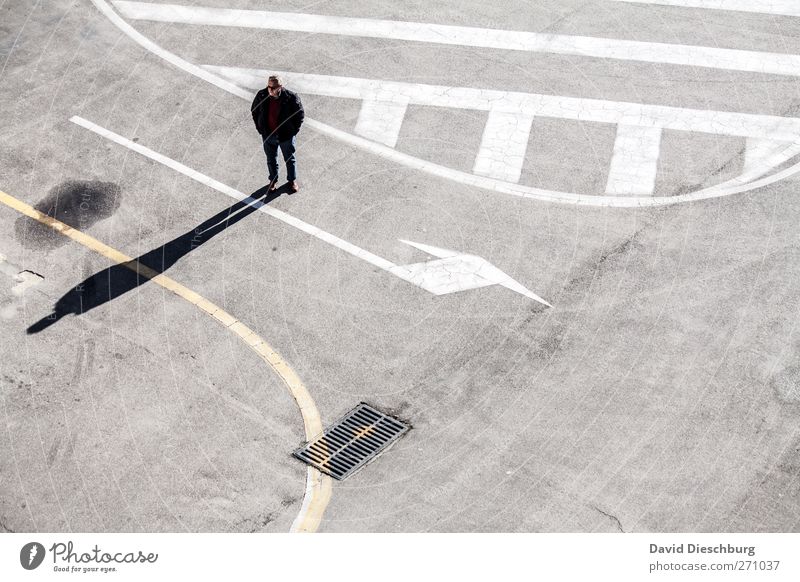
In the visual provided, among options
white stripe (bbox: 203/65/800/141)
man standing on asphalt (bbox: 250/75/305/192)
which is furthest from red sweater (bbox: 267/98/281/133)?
white stripe (bbox: 203/65/800/141)

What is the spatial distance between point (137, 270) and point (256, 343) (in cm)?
208

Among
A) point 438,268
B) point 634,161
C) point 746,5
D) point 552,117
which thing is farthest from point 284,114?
point 746,5

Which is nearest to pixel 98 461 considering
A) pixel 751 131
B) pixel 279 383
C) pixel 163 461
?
pixel 163 461

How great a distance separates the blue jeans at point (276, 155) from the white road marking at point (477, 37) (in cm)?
418

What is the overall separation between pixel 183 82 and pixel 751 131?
847 cm

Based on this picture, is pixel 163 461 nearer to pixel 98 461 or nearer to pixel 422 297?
pixel 98 461

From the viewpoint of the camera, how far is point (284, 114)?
14.9 m

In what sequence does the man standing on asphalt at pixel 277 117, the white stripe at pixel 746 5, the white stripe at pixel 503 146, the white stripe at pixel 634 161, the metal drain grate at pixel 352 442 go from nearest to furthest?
the metal drain grate at pixel 352 442 < the man standing on asphalt at pixel 277 117 < the white stripe at pixel 634 161 < the white stripe at pixel 503 146 < the white stripe at pixel 746 5

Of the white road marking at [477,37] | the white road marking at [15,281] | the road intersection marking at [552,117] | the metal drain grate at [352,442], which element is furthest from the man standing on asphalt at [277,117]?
the white road marking at [477,37]

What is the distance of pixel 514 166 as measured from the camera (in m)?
16.1

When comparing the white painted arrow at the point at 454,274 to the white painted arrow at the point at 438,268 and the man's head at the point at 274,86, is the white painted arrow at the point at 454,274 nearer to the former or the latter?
the white painted arrow at the point at 438,268

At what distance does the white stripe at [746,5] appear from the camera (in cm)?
1939

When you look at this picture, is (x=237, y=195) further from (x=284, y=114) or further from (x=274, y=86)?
(x=274, y=86)

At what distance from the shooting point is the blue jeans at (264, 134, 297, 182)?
49.8ft
